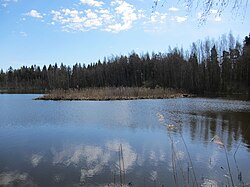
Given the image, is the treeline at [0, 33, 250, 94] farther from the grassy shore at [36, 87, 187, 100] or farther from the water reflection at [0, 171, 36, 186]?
the water reflection at [0, 171, 36, 186]

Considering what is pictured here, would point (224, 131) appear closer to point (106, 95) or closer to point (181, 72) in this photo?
point (106, 95)

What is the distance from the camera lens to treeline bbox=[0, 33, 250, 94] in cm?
4966

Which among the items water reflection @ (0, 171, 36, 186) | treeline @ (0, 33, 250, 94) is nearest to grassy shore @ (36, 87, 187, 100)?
treeline @ (0, 33, 250, 94)

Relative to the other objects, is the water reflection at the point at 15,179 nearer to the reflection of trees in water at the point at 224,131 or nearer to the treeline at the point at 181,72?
the reflection of trees in water at the point at 224,131

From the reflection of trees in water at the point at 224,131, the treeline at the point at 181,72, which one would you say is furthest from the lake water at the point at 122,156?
the treeline at the point at 181,72

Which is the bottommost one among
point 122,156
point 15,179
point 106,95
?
point 15,179

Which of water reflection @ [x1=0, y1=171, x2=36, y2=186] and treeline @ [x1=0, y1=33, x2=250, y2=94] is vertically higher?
treeline @ [x1=0, y1=33, x2=250, y2=94]

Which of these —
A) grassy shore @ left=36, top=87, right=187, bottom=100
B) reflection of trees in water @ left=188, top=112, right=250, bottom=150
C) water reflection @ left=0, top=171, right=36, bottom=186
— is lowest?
water reflection @ left=0, top=171, right=36, bottom=186

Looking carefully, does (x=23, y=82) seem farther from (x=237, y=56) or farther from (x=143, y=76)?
(x=237, y=56)

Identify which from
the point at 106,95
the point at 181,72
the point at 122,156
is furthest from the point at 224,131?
the point at 181,72

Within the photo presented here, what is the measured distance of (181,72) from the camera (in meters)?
55.2

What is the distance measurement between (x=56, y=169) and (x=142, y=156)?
2148 millimetres

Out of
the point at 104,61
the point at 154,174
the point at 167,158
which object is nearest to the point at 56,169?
the point at 154,174

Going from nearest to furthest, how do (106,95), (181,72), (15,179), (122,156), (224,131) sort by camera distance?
(122,156), (15,179), (224,131), (106,95), (181,72)
